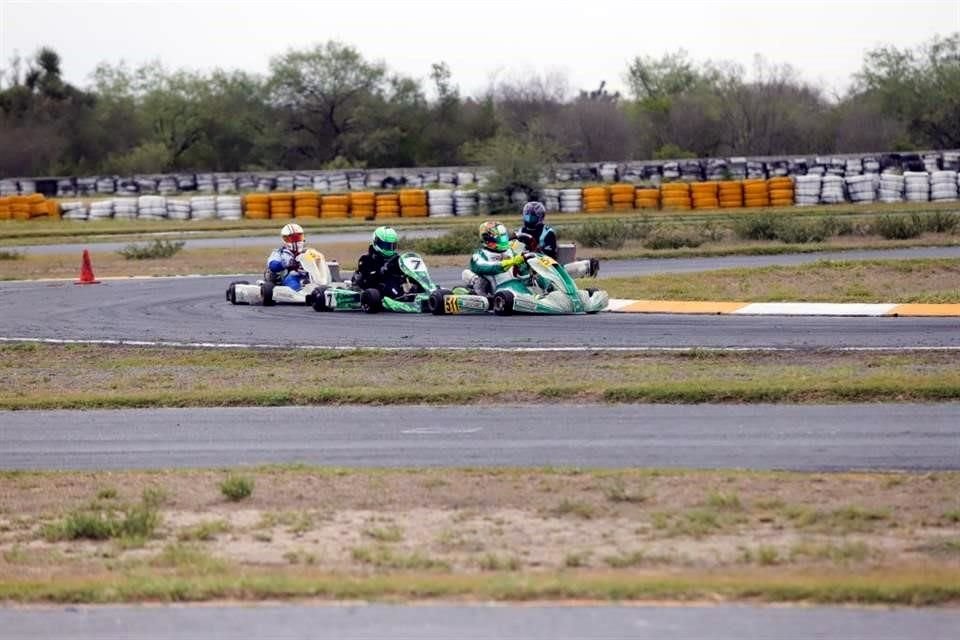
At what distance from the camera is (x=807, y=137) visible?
6850cm

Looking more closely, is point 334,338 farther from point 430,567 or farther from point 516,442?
point 430,567

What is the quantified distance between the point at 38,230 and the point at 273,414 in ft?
114

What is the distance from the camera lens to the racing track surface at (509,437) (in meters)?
11.6

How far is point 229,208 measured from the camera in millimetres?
50312

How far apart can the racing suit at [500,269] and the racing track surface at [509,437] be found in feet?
22.3

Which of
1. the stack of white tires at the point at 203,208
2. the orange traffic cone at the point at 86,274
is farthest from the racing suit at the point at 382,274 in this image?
the stack of white tires at the point at 203,208

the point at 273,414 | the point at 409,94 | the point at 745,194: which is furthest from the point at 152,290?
the point at 409,94

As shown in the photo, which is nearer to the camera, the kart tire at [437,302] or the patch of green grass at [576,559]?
the patch of green grass at [576,559]

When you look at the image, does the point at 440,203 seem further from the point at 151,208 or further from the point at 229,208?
the point at 151,208

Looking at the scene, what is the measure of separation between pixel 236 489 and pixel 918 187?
36.2 m

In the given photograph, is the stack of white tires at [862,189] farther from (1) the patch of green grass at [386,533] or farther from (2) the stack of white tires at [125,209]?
(1) the patch of green grass at [386,533]

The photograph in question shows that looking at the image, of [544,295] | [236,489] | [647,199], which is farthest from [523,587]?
[647,199]

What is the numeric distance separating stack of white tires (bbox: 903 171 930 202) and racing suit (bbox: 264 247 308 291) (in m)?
25.2

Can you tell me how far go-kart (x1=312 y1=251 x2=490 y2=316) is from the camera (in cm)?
2153
